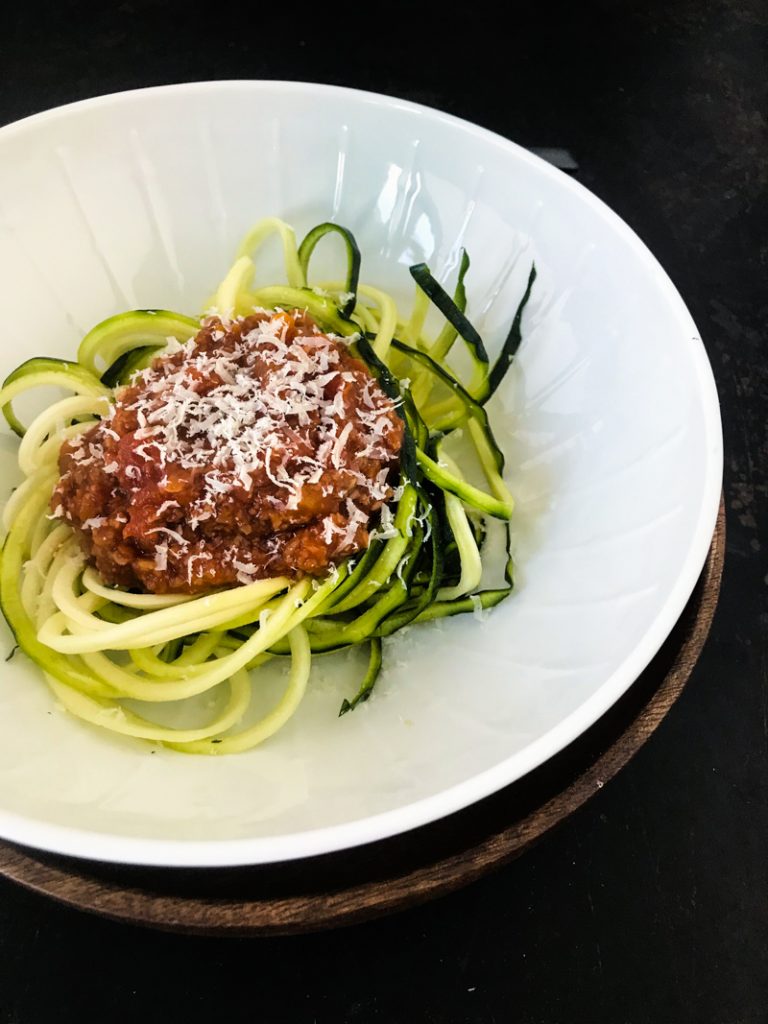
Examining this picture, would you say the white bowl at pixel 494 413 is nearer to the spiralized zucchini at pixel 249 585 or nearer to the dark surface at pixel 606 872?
the spiralized zucchini at pixel 249 585

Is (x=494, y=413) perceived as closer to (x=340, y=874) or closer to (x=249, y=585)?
(x=249, y=585)

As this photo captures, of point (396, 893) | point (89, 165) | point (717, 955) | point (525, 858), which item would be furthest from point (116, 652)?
point (717, 955)

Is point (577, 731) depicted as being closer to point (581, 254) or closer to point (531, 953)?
point (531, 953)

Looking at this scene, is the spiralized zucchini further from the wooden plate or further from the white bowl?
the wooden plate

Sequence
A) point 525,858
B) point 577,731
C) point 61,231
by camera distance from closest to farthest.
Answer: point 577,731 < point 525,858 < point 61,231

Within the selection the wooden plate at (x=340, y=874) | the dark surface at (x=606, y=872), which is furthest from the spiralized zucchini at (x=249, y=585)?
the dark surface at (x=606, y=872)

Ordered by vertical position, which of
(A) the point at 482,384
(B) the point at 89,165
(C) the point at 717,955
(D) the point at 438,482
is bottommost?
(C) the point at 717,955
